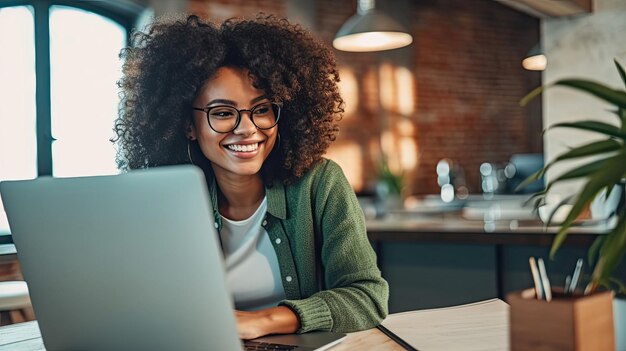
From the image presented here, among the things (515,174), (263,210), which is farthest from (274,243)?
(515,174)

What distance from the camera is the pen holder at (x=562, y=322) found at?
78 cm

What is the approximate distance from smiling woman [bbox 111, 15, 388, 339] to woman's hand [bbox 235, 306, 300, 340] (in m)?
0.24

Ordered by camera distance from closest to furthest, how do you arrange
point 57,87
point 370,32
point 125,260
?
point 125,260 → point 370,32 → point 57,87

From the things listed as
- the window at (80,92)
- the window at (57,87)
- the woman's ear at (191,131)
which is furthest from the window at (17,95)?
the woman's ear at (191,131)

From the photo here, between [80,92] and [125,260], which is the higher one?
[80,92]

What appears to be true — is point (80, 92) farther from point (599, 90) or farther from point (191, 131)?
point (599, 90)

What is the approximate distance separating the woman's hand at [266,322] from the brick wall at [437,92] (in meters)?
5.23

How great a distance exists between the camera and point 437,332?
1252 mm

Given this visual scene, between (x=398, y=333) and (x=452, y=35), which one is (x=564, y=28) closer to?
(x=452, y=35)

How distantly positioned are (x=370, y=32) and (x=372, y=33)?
8 centimetres

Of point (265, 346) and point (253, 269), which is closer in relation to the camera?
point (265, 346)

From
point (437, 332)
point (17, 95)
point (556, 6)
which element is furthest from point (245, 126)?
point (17, 95)

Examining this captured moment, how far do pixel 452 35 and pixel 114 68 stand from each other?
4072mm

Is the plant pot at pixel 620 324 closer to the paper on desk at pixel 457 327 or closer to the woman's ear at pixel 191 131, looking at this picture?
the paper on desk at pixel 457 327
